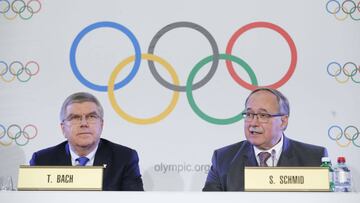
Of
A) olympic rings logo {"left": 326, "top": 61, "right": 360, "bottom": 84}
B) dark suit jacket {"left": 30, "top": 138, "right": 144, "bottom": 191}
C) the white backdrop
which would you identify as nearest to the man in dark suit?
dark suit jacket {"left": 30, "top": 138, "right": 144, "bottom": 191}

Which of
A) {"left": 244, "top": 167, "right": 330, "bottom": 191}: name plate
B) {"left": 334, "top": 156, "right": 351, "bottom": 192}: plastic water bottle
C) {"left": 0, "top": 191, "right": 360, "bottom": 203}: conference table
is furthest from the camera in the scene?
{"left": 334, "top": 156, "right": 351, "bottom": 192}: plastic water bottle

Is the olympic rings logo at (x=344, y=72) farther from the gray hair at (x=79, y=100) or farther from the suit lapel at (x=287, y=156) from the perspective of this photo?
the gray hair at (x=79, y=100)

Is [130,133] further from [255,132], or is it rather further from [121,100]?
[255,132]

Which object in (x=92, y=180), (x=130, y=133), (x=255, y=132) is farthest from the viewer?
(x=130, y=133)

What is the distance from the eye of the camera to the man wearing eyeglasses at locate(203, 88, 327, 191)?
10.3ft

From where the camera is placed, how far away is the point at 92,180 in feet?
6.64

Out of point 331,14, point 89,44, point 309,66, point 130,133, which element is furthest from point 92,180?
point 331,14

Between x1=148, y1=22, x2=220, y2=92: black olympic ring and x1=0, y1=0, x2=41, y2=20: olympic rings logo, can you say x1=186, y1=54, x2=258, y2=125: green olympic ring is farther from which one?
x1=0, y1=0, x2=41, y2=20: olympic rings logo

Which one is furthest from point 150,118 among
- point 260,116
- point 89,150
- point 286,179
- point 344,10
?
point 286,179

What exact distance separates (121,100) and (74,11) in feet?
2.08

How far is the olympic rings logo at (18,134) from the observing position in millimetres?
3418

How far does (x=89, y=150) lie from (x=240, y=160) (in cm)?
85

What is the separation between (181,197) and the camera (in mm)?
1871

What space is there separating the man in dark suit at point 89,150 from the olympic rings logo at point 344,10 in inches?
58.3
